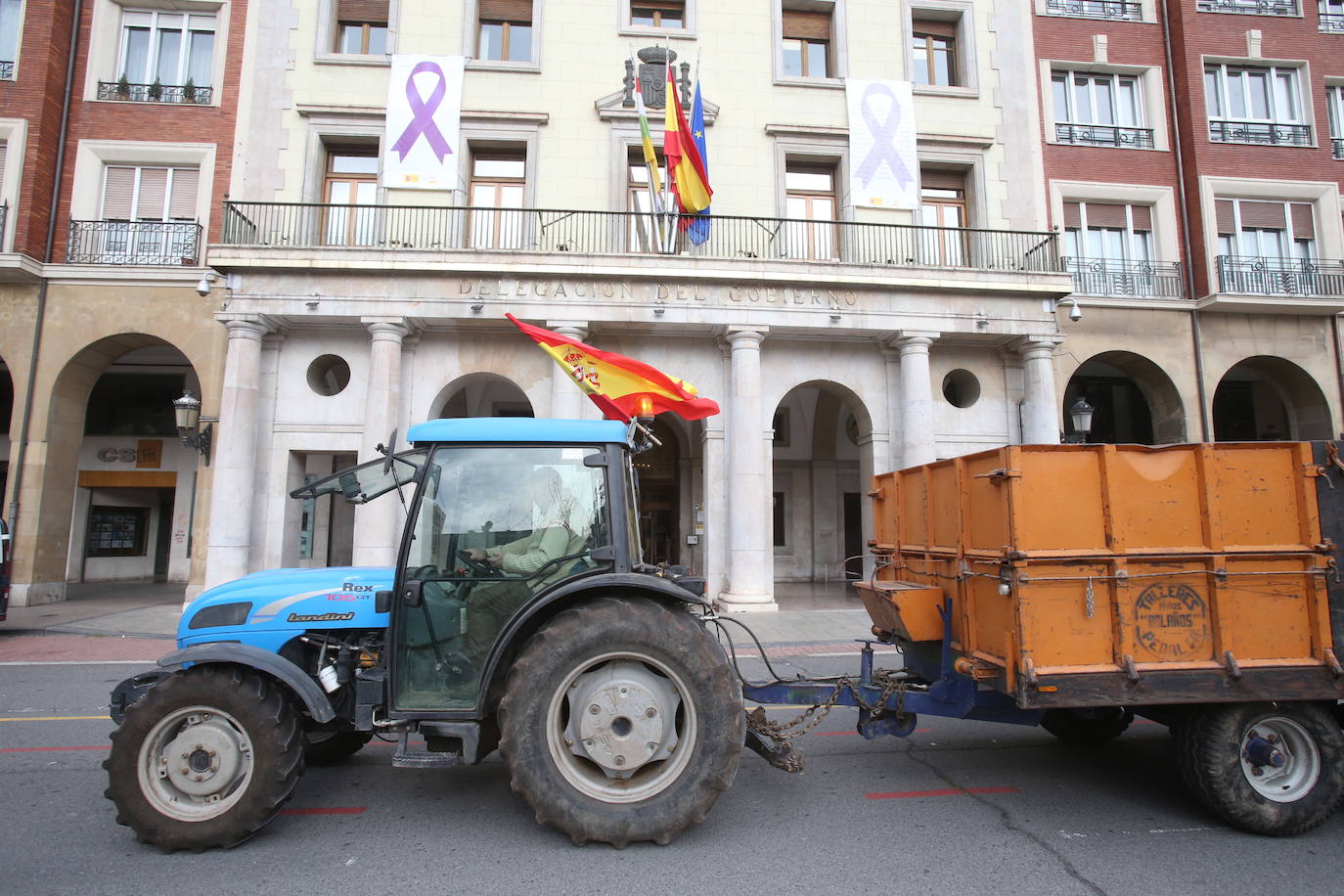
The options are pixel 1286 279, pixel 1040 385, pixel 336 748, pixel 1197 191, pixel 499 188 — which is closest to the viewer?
→ pixel 336 748

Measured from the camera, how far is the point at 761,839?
3.91 m

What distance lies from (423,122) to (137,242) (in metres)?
7.33

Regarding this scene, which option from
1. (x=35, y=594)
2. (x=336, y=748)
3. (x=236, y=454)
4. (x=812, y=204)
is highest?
(x=812, y=204)

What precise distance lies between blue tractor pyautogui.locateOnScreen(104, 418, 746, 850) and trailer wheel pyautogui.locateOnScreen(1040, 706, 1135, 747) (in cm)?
314

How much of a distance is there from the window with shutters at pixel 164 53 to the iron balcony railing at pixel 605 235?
4.32m

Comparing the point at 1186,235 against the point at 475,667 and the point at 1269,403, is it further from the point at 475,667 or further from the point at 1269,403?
the point at 475,667

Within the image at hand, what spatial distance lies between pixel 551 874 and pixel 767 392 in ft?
43.2

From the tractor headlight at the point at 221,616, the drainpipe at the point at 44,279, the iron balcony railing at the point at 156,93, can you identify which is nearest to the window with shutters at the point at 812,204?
the iron balcony railing at the point at 156,93

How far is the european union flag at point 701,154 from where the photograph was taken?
14.6 meters

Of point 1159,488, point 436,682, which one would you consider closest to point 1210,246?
point 1159,488

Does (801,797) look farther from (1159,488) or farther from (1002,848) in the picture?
(1159,488)

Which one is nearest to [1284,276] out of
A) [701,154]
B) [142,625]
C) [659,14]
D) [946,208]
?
[946,208]

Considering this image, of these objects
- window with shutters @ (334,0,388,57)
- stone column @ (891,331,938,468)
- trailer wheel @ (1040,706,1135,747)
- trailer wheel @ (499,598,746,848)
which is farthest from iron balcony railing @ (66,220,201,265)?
trailer wheel @ (1040,706,1135,747)

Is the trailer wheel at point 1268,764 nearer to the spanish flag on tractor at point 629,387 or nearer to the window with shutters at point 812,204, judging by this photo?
the spanish flag on tractor at point 629,387
